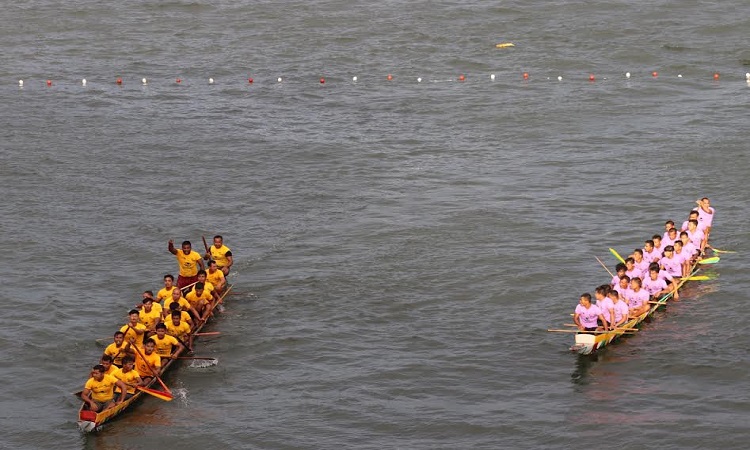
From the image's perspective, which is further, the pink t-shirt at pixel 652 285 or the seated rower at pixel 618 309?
the pink t-shirt at pixel 652 285

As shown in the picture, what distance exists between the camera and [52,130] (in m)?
38.8

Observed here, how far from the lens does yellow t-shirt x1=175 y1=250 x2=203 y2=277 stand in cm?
2562

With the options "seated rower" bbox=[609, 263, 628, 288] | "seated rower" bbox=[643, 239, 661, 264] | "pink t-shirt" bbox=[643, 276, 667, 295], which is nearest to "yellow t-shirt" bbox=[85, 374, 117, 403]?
"seated rower" bbox=[609, 263, 628, 288]

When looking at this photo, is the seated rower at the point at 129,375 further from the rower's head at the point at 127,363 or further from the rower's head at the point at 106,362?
the rower's head at the point at 106,362

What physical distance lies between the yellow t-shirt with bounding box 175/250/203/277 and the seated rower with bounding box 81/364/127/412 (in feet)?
18.9

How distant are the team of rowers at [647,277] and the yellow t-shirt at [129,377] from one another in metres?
8.26

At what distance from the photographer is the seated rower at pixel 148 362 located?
21.3m

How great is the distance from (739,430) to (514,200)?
13.0 meters

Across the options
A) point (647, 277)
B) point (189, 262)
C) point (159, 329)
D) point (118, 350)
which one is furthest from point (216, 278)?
point (647, 277)

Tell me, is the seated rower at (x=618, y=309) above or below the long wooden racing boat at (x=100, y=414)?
above

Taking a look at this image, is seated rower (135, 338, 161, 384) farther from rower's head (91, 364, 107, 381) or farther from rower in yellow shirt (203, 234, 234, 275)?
rower in yellow shirt (203, 234, 234, 275)

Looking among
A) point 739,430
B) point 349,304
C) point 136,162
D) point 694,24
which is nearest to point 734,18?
point 694,24

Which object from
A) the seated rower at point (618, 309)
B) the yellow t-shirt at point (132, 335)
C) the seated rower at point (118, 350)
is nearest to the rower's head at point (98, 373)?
the seated rower at point (118, 350)

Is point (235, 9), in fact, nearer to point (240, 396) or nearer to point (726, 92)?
point (726, 92)
